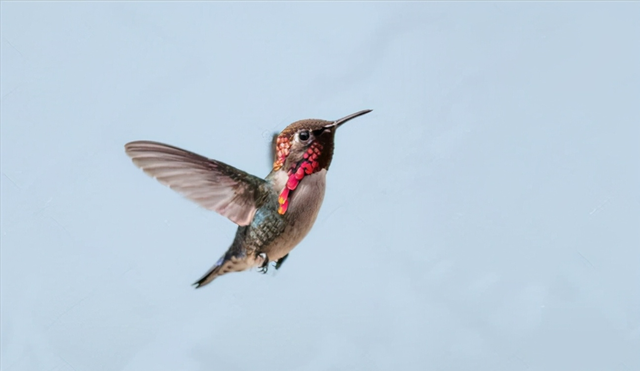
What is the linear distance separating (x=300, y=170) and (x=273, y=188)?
7cm

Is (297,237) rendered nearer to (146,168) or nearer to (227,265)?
(227,265)

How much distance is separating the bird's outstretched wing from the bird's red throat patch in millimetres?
43

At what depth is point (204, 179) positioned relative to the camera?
1.43 meters

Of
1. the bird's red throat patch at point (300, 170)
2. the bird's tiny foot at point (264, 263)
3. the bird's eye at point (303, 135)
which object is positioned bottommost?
the bird's tiny foot at point (264, 263)

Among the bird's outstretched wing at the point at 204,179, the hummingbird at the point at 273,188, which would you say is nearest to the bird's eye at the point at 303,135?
the hummingbird at the point at 273,188

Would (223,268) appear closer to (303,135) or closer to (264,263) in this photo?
(264,263)

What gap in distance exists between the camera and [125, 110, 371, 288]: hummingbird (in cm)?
143

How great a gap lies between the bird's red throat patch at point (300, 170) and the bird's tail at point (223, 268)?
0.54 ft

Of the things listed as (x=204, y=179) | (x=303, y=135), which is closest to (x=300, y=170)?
(x=303, y=135)

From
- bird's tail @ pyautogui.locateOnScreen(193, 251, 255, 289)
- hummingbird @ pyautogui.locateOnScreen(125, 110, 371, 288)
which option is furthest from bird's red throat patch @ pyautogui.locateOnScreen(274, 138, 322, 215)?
bird's tail @ pyautogui.locateOnScreen(193, 251, 255, 289)

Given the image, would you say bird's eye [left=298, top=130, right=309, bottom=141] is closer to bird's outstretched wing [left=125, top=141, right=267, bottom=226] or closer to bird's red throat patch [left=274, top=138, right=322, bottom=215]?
bird's red throat patch [left=274, top=138, right=322, bottom=215]

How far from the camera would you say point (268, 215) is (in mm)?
1493

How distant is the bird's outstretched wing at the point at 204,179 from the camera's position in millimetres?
1365

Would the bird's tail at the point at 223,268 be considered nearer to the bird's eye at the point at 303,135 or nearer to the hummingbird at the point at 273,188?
the hummingbird at the point at 273,188
